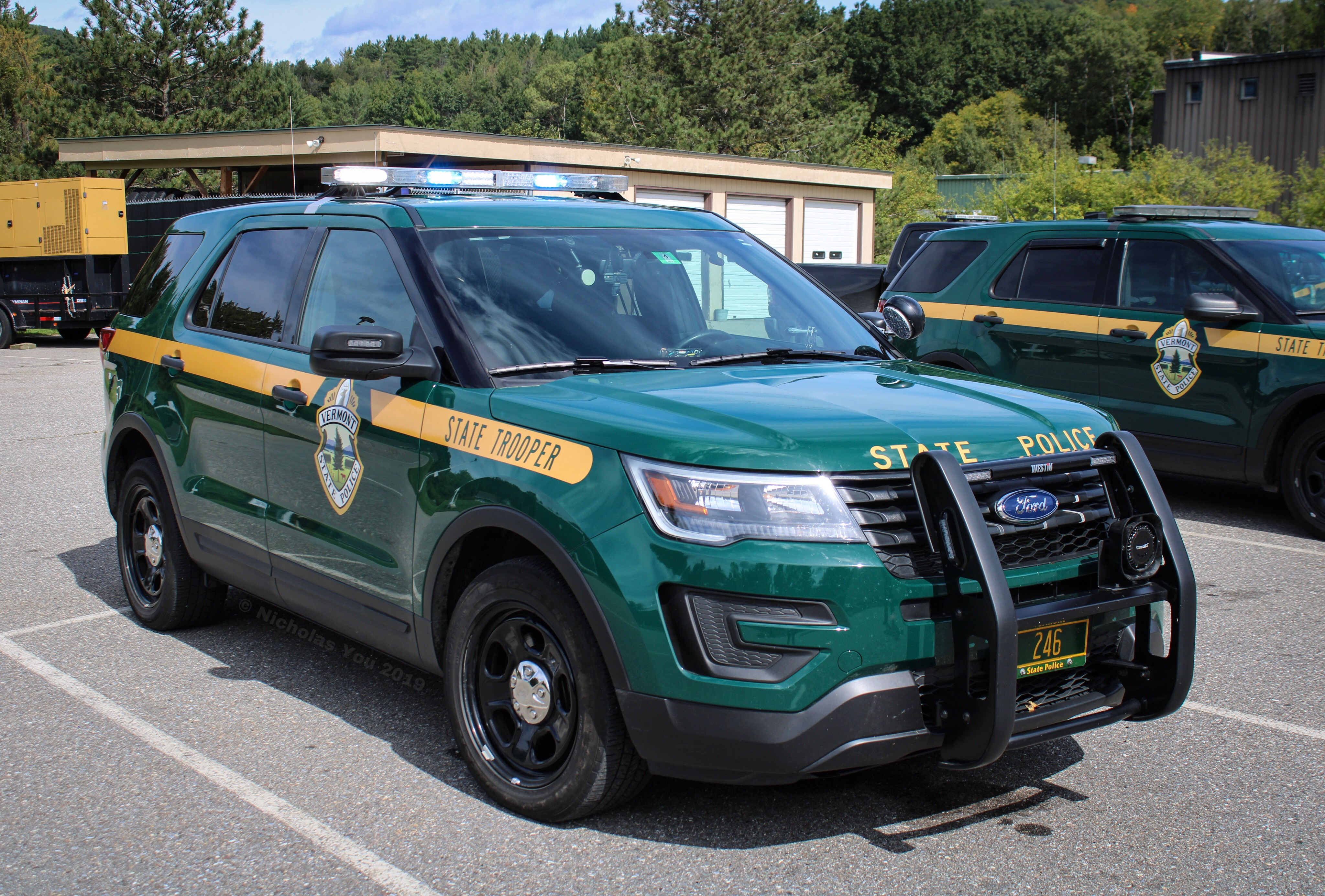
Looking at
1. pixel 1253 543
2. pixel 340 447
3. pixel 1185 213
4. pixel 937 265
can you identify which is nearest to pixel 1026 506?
pixel 340 447

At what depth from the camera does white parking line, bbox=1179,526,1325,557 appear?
7.21m

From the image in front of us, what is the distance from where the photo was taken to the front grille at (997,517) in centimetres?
313

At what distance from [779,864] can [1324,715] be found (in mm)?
2445

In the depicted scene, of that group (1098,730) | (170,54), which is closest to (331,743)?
(1098,730)

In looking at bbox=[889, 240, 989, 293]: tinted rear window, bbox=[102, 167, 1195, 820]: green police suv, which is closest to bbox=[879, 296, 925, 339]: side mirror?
bbox=[102, 167, 1195, 820]: green police suv

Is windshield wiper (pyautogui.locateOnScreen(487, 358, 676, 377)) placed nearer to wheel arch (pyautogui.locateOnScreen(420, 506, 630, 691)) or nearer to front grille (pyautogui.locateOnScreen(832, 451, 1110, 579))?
wheel arch (pyautogui.locateOnScreen(420, 506, 630, 691))

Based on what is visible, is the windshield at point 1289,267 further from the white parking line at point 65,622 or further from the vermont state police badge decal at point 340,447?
the white parking line at point 65,622

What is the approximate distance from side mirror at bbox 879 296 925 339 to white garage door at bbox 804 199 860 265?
2818cm

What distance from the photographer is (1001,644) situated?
3.06 meters

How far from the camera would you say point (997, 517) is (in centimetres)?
325

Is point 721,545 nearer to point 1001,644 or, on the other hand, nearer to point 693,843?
point 1001,644

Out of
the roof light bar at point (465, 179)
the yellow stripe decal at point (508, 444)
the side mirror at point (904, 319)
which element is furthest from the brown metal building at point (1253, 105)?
the yellow stripe decal at point (508, 444)

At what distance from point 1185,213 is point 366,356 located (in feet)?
23.1

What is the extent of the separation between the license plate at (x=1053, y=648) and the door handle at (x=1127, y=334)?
540cm
